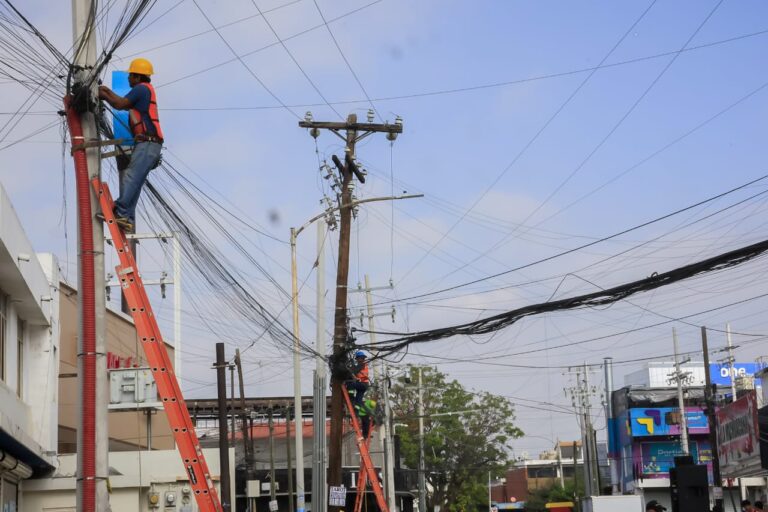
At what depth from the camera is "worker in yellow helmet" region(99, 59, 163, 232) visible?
12289 millimetres

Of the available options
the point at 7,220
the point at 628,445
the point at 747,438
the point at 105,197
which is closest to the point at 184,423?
the point at 105,197

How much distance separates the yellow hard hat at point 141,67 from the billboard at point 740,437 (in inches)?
601

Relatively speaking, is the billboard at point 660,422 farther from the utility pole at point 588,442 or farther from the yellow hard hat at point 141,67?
the yellow hard hat at point 141,67

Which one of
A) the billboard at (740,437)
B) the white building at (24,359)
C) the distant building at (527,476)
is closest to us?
the white building at (24,359)

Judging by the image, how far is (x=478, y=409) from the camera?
70125 mm

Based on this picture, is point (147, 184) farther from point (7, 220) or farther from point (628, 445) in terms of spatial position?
point (628, 445)

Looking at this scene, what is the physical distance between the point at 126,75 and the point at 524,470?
4261 inches

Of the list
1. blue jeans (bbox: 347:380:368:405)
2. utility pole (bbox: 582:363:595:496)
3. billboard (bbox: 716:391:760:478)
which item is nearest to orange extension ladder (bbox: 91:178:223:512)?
billboard (bbox: 716:391:760:478)

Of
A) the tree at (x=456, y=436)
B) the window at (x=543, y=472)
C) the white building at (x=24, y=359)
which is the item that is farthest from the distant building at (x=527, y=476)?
the white building at (x=24, y=359)

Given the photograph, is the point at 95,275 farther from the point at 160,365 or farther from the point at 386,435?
the point at 386,435

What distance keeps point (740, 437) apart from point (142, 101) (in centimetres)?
1712

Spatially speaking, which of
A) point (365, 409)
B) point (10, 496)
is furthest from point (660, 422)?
point (10, 496)

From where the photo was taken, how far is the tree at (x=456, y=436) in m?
68.9

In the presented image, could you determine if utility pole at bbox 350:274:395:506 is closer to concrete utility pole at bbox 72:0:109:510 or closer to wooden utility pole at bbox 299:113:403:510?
wooden utility pole at bbox 299:113:403:510
